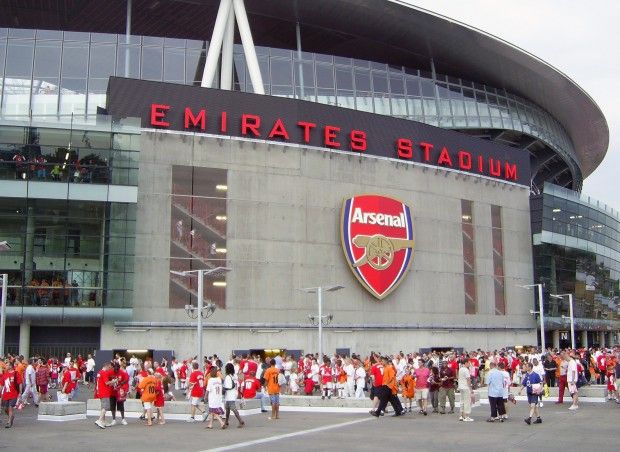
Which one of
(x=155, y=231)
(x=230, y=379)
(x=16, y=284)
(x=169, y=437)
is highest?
(x=155, y=231)

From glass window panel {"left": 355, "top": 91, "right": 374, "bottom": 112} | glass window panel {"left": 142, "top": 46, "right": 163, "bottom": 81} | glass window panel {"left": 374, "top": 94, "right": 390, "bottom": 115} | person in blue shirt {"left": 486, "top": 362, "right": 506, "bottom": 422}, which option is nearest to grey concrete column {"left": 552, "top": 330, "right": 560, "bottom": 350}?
glass window panel {"left": 374, "top": 94, "right": 390, "bottom": 115}

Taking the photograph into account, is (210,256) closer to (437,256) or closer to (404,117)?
(437,256)

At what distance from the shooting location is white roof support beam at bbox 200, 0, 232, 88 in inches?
1852

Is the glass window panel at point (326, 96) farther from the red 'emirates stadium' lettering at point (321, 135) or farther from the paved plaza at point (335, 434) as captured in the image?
the paved plaza at point (335, 434)

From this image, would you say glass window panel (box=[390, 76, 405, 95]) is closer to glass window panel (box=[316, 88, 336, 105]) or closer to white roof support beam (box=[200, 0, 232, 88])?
glass window panel (box=[316, 88, 336, 105])

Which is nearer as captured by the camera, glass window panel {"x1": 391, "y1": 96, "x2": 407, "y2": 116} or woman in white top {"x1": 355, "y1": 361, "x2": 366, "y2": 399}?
woman in white top {"x1": 355, "y1": 361, "x2": 366, "y2": 399}

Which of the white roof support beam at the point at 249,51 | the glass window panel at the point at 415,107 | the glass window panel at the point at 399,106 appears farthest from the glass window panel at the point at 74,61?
the glass window panel at the point at 415,107

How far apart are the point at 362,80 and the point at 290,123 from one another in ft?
36.9

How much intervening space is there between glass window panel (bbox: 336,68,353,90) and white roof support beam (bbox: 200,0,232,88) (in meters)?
9.63

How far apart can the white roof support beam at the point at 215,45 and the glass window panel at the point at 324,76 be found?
8.12 meters

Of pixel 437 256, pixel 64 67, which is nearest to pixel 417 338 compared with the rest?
pixel 437 256

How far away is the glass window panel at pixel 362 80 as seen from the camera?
5544 centimetres

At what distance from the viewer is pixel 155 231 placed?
42219mm

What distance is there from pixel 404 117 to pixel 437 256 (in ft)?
35.1
